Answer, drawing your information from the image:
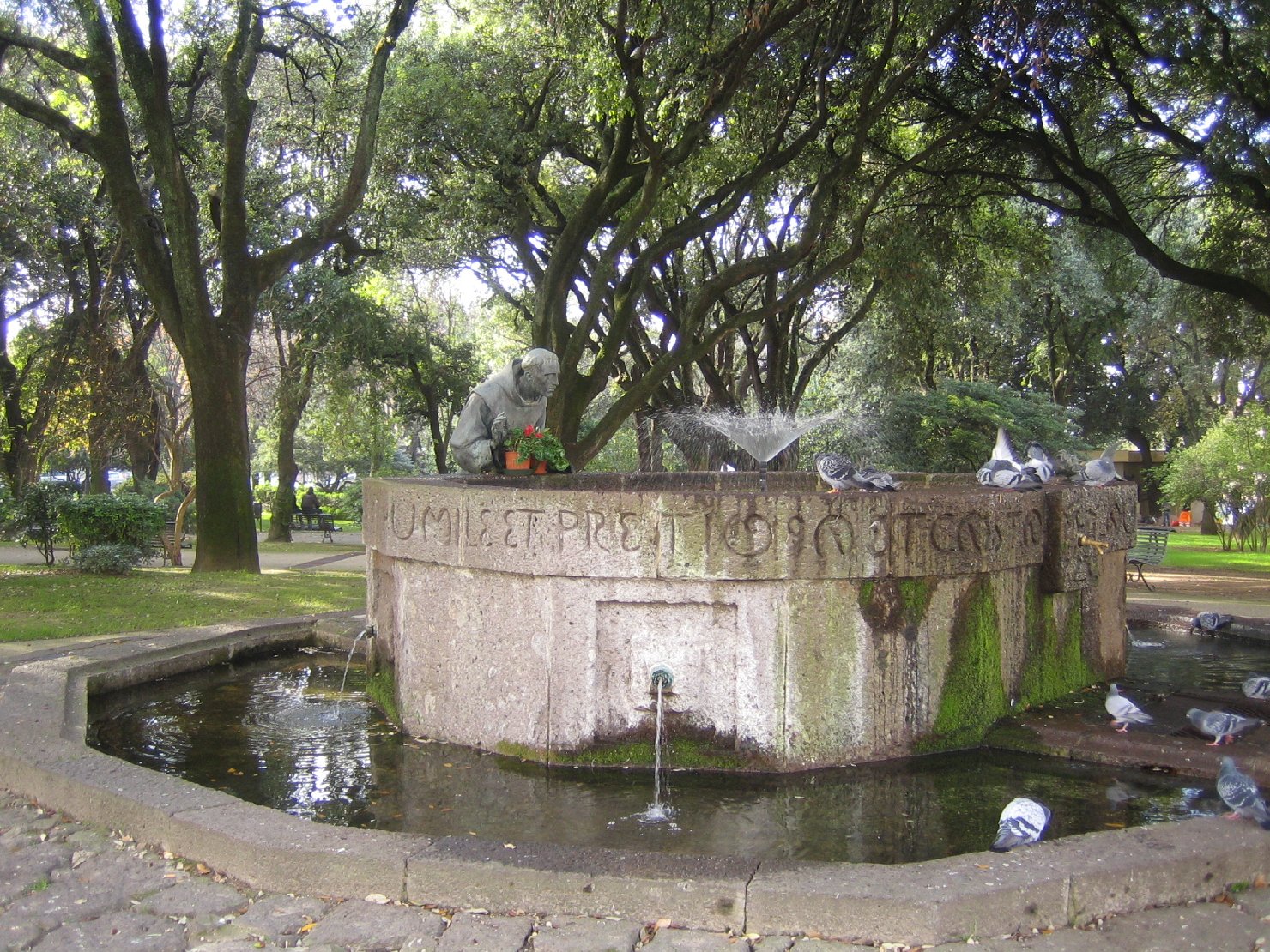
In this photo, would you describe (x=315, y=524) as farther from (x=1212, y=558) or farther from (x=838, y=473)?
(x=838, y=473)

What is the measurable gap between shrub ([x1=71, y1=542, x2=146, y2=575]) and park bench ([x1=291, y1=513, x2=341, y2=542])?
33.3ft

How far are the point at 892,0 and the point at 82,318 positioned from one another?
49.2ft

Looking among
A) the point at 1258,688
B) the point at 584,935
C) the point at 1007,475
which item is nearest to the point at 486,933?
the point at 584,935

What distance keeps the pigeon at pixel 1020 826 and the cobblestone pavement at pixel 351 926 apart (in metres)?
0.40

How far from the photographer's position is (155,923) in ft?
10.7

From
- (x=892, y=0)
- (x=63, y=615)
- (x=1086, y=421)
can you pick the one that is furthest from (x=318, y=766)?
(x=1086, y=421)

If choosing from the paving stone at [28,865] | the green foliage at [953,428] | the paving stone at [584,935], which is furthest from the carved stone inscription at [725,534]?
the green foliage at [953,428]

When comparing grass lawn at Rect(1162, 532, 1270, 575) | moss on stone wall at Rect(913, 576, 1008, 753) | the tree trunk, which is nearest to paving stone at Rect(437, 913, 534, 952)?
moss on stone wall at Rect(913, 576, 1008, 753)

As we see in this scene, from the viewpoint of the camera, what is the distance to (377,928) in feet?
10.6

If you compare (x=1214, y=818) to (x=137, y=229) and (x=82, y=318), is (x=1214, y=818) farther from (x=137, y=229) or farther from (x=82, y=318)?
(x=82, y=318)

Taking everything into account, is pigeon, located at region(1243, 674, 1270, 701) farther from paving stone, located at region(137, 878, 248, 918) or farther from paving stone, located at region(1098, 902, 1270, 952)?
paving stone, located at region(137, 878, 248, 918)

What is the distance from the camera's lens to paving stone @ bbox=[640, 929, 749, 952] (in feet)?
10.2

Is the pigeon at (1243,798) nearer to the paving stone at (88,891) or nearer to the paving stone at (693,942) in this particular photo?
the paving stone at (693,942)

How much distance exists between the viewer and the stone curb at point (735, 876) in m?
3.21
